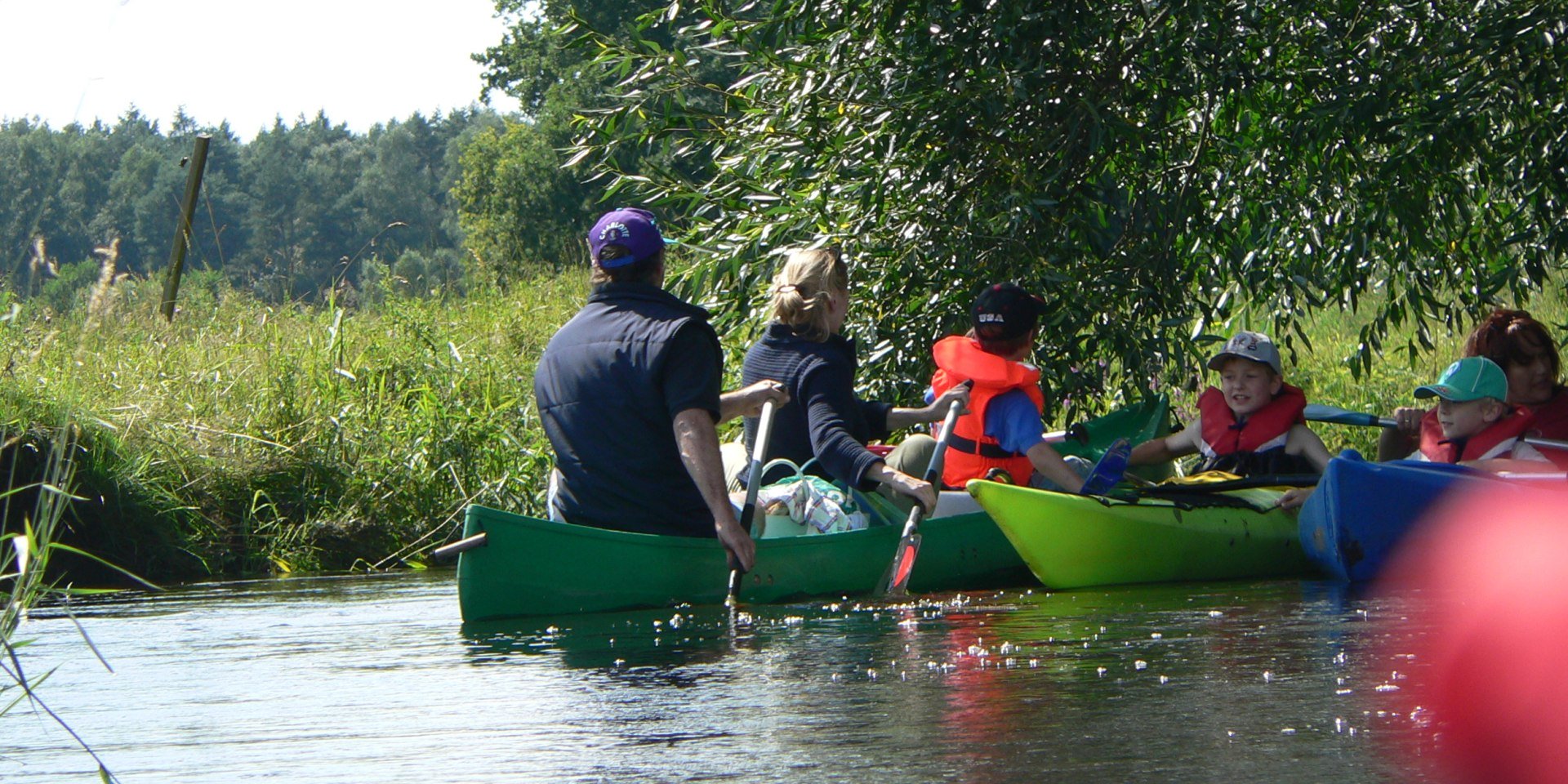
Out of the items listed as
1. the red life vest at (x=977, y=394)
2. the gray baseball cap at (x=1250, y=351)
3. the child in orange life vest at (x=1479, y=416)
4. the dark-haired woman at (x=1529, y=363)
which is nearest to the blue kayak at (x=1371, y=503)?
the child in orange life vest at (x=1479, y=416)

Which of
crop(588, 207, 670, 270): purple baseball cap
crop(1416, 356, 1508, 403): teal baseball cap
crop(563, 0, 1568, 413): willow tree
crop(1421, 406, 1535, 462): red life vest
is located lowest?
crop(1421, 406, 1535, 462): red life vest

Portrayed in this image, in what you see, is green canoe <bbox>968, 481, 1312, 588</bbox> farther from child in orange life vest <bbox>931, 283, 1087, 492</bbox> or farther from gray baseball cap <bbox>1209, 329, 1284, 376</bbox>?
gray baseball cap <bbox>1209, 329, 1284, 376</bbox>

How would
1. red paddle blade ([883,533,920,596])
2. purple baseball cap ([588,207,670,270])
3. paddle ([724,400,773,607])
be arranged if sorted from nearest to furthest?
purple baseball cap ([588,207,670,270]) < paddle ([724,400,773,607]) < red paddle blade ([883,533,920,596])

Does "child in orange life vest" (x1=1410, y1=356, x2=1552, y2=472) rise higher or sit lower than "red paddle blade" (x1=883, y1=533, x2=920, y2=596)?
higher

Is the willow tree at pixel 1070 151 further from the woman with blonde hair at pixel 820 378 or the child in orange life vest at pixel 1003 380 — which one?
the woman with blonde hair at pixel 820 378

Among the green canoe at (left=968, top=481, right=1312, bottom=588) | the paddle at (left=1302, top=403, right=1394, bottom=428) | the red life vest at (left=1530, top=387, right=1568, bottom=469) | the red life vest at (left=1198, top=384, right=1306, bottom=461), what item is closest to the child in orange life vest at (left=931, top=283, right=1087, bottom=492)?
the green canoe at (left=968, top=481, right=1312, bottom=588)

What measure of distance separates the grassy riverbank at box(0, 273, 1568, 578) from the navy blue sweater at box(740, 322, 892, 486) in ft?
5.10

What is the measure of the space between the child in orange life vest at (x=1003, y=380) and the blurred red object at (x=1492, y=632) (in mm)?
1417

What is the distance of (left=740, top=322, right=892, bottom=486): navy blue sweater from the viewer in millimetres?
6582

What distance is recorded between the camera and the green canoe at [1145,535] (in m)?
6.72

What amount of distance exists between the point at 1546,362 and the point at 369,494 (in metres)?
6.12

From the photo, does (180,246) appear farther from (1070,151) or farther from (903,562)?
(903,562)

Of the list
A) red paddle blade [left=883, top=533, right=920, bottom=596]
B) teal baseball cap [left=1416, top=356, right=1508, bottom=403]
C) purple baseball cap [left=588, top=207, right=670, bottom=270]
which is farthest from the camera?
teal baseball cap [left=1416, top=356, right=1508, bottom=403]

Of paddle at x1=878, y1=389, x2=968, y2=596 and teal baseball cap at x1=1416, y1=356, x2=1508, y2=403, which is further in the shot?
teal baseball cap at x1=1416, y1=356, x2=1508, y2=403
